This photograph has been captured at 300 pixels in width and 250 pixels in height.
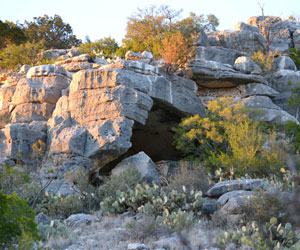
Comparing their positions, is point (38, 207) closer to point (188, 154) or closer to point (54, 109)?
point (54, 109)

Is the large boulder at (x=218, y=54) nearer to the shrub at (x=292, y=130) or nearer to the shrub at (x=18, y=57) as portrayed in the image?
the shrub at (x=292, y=130)

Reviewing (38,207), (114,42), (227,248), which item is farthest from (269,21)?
(227,248)

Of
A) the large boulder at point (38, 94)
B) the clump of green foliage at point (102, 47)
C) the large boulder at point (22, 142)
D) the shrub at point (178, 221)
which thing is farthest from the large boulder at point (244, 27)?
the shrub at point (178, 221)

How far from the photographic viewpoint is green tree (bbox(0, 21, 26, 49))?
31.8 meters

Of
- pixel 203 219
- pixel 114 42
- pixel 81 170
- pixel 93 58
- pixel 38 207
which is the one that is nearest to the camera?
pixel 203 219

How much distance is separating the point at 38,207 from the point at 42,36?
23197 millimetres

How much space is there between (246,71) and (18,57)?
1071cm

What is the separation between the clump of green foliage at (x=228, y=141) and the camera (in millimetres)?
17395

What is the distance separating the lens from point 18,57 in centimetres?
2641

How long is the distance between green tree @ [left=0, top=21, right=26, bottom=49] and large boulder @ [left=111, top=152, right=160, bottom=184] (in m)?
16.1

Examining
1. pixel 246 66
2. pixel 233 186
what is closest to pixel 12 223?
pixel 233 186

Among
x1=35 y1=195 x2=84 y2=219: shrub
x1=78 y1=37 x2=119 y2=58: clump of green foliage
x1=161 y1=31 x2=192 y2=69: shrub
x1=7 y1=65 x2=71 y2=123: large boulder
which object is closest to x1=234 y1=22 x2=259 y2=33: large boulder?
x1=78 y1=37 x2=119 y2=58: clump of green foliage

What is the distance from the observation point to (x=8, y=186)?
45.5 feet

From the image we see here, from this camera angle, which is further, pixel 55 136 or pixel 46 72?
pixel 46 72
